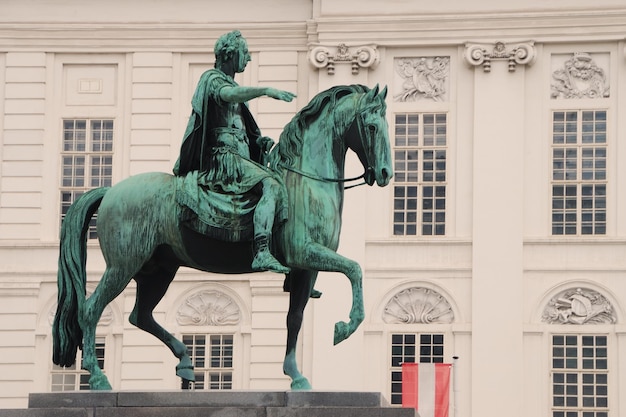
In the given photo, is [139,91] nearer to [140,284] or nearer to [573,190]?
[573,190]

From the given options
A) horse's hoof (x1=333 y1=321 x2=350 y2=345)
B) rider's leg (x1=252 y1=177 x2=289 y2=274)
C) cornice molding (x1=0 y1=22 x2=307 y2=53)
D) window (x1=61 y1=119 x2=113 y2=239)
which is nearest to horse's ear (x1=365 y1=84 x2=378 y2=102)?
rider's leg (x1=252 y1=177 x2=289 y2=274)

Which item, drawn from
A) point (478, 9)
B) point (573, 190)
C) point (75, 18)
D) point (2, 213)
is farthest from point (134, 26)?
point (573, 190)

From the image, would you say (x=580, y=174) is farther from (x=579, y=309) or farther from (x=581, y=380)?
(x=581, y=380)

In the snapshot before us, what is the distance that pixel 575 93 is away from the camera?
89.2ft

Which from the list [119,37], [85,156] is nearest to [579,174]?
[119,37]

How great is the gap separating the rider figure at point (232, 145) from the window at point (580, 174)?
51.5 ft

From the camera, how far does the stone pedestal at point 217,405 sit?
10.4 metres

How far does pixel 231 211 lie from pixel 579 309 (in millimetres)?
16420

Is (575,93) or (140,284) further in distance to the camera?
(575,93)

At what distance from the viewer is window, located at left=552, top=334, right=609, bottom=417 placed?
26.5m

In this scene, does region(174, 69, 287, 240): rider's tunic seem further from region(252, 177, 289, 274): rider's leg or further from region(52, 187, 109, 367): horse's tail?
region(52, 187, 109, 367): horse's tail

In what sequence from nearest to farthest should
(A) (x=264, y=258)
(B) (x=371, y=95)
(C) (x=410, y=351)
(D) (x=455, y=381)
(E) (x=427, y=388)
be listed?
1. (A) (x=264, y=258)
2. (B) (x=371, y=95)
3. (E) (x=427, y=388)
4. (D) (x=455, y=381)
5. (C) (x=410, y=351)

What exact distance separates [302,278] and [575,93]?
649 inches

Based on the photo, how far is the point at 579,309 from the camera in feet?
88.0
